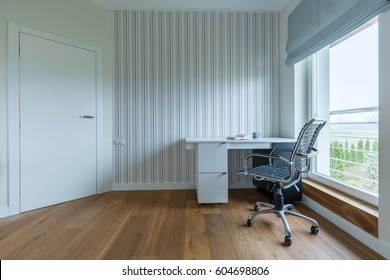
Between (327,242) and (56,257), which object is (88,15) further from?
(327,242)

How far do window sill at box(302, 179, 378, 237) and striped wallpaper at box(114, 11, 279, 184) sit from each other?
1.05m

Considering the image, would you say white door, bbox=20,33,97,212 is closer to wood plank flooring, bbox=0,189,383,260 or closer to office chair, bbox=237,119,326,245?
wood plank flooring, bbox=0,189,383,260

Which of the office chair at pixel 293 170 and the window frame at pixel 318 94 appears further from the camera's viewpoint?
the window frame at pixel 318 94

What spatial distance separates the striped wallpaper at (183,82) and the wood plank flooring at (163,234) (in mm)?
713

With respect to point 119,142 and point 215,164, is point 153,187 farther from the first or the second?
point 215,164

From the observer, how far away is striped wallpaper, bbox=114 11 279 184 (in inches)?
106

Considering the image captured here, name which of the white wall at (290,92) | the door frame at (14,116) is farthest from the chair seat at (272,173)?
the door frame at (14,116)

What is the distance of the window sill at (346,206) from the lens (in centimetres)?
139

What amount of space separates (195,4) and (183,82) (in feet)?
3.27

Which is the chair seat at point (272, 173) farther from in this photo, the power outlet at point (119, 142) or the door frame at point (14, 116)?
the door frame at point (14, 116)

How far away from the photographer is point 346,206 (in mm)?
1582

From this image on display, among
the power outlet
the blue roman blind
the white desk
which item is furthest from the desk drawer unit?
the blue roman blind
